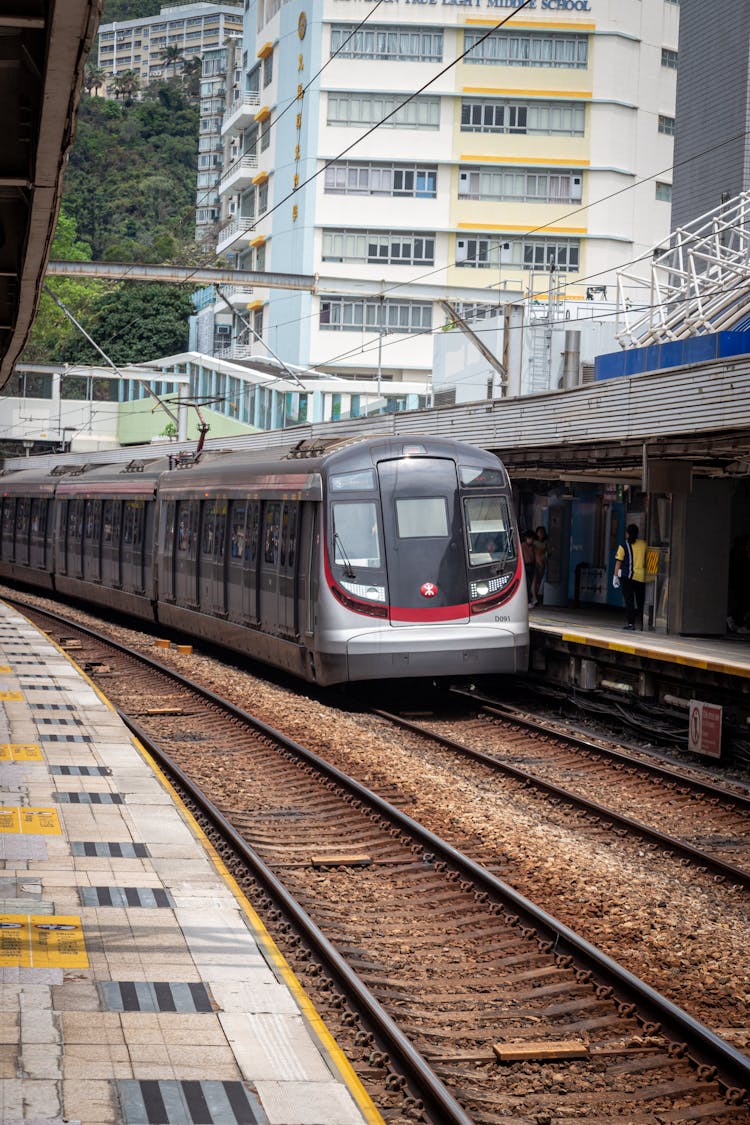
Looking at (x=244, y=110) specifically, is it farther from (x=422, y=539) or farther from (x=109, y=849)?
(x=109, y=849)

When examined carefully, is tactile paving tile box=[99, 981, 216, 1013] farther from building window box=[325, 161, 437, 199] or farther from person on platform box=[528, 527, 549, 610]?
building window box=[325, 161, 437, 199]

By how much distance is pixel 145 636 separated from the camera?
2836 cm

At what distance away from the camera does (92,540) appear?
32.0 meters

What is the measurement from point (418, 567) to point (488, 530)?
988mm

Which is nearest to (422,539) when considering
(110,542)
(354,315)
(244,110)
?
(110,542)

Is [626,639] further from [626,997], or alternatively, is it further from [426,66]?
[426,66]

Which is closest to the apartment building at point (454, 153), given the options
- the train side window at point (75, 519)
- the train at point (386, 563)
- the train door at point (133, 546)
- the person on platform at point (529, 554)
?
the train side window at point (75, 519)

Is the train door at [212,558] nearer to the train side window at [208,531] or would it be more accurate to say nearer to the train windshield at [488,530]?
the train side window at [208,531]

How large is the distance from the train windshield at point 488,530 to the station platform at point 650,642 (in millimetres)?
1529

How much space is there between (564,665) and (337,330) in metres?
51.5

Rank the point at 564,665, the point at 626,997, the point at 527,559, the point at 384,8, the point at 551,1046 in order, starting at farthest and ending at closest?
1. the point at 384,8
2. the point at 527,559
3. the point at 564,665
4. the point at 626,997
5. the point at 551,1046

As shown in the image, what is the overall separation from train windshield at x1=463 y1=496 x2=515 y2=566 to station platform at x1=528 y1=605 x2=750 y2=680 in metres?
1.53

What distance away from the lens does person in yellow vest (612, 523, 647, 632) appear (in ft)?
64.4

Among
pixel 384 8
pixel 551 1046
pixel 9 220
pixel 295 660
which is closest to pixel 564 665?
pixel 295 660
